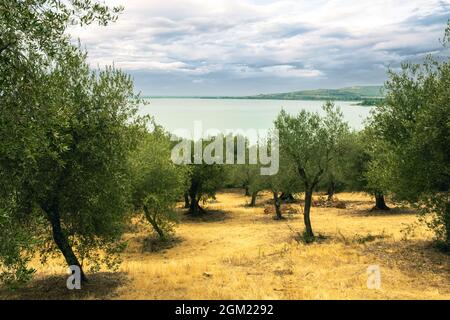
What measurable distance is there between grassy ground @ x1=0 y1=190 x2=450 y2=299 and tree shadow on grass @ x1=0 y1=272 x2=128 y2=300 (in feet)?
0.18

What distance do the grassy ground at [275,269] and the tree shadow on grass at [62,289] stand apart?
0.06m

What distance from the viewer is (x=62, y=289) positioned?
845 inches

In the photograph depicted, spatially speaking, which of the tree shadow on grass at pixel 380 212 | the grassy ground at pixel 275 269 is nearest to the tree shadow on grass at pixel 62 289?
the grassy ground at pixel 275 269

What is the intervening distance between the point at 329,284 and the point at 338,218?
1216 inches

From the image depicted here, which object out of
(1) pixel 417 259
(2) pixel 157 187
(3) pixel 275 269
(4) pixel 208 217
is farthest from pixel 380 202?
(3) pixel 275 269

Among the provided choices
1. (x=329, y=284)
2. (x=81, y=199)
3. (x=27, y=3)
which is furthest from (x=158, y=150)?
(x=27, y=3)

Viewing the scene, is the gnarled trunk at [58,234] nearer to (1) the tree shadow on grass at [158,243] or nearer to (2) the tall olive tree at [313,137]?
(1) the tree shadow on grass at [158,243]

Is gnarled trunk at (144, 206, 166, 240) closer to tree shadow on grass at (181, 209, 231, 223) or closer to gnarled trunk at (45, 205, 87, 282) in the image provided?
tree shadow on grass at (181, 209, 231, 223)

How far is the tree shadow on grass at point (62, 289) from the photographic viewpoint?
2012cm

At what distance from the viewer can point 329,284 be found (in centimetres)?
2156

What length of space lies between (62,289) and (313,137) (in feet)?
80.6

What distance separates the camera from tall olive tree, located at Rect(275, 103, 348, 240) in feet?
116

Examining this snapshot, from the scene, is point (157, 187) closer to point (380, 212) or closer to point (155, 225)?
point (155, 225)
